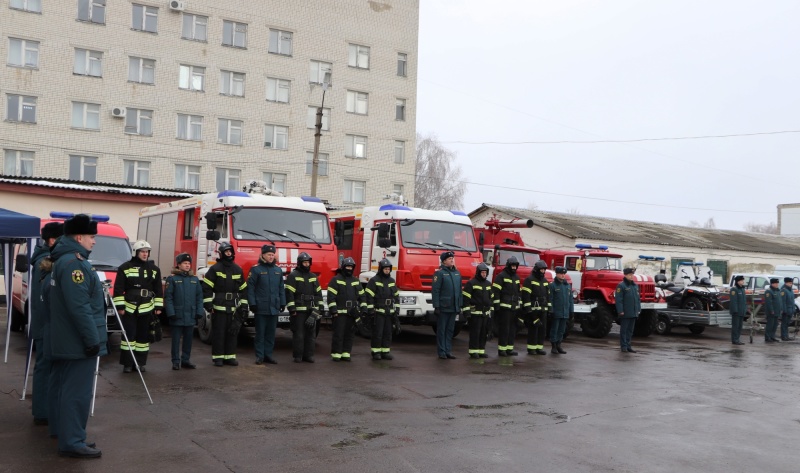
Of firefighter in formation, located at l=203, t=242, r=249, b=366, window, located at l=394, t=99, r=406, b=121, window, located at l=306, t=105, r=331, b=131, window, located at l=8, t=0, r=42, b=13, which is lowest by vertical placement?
firefighter in formation, located at l=203, t=242, r=249, b=366

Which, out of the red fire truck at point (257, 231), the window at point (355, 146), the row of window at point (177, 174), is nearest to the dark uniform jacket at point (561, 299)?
the red fire truck at point (257, 231)

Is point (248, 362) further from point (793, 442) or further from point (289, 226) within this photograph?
point (793, 442)

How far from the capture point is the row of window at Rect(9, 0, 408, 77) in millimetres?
38000

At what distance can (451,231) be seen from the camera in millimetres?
16750

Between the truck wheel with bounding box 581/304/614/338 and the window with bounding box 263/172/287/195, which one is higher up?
the window with bounding box 263/172/287/195

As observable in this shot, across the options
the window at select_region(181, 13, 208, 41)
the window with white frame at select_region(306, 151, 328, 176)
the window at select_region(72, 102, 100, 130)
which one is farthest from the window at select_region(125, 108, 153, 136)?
the window with white frame at select_region(306, 151, 328, 176)

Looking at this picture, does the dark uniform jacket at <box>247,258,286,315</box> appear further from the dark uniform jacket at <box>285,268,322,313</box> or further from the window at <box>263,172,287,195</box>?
the window at <box>263,172,287,195</box>

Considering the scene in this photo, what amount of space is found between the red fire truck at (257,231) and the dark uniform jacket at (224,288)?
1.91m

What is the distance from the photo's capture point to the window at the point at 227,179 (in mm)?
40875

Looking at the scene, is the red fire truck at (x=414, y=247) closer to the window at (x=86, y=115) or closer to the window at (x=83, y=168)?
the window at (x=83, y=168)

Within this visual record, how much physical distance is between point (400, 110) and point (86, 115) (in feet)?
58.6

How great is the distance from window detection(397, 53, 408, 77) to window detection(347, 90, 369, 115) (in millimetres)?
2935

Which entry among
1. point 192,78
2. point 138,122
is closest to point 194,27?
point 192,78

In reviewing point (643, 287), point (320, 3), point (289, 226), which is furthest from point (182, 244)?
point (320, 3)
